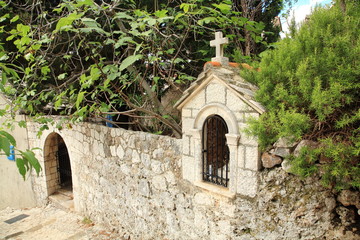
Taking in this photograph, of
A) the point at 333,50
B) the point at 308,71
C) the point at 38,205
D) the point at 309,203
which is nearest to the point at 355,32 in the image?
the point at 333,50

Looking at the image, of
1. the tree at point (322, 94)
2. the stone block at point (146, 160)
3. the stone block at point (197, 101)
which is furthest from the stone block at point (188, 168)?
the tree at point (322, 94)

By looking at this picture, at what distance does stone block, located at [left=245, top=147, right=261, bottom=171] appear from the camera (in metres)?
2.15

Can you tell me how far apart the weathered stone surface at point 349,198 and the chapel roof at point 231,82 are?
0.85m

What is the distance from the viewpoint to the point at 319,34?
5.62 feet

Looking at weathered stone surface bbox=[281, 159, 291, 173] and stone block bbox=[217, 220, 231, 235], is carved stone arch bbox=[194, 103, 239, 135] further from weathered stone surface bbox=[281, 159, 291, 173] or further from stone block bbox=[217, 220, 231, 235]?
stone block bbox=[217, 220, 231, 235]

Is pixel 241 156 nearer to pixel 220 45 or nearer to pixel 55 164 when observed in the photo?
pixel 220 45

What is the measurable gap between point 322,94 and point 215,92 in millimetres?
1079

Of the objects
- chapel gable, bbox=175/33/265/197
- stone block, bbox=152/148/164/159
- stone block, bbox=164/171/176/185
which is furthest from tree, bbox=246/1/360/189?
stone block, bbox=152/148/164/159

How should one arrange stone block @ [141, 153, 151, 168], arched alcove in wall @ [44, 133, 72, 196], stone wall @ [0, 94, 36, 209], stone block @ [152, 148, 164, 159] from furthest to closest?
1. stone wall @ [0, 94, 36, 209]
2. arched alcove in wall @ [44, 133, 72, 196]
3. stone block @ [141, 153, 151, 168]
4. stone block @ [152, 148, 164, 159]

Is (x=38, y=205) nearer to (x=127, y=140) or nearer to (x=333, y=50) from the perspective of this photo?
(x=127, y=140)

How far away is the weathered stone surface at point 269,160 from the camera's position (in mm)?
2051

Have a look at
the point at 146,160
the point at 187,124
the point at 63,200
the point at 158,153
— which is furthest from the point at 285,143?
the point at 63,200

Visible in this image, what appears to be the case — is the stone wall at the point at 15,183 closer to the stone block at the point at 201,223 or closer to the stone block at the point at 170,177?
the stone block at the point at 170,177

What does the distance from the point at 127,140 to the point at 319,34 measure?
3046mm
